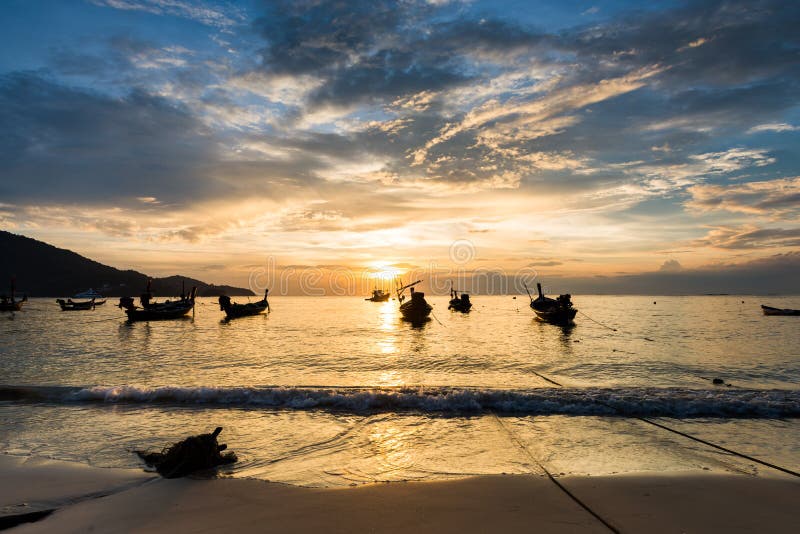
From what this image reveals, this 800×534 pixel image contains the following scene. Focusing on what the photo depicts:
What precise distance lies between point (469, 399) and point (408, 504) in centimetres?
877

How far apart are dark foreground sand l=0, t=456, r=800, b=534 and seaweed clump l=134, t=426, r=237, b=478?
324mm

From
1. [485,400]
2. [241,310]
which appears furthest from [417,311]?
[485,400]

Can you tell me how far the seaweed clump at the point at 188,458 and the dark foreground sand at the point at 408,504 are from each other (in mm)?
324

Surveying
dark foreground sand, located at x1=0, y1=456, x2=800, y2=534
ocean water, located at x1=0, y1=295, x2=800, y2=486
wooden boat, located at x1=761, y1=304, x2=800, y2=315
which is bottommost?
ocean water, located at x1=0, y1=295, x2=800, y2=486

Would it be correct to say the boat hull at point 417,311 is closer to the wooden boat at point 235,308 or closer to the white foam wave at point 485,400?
the wooden boat at point 235,308

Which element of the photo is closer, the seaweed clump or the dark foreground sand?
the dark foreground sand

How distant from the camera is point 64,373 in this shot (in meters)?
23.2

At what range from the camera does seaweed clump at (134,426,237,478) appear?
27.9 feet

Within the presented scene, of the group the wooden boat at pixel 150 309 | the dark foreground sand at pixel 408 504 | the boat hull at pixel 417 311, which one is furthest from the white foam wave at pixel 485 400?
the wooden boat at pixel 150 309

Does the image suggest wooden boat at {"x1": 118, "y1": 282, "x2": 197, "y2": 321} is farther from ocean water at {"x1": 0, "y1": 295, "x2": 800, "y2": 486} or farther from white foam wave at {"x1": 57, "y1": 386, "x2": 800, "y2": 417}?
white foam wave at {"x1": 57, "y1": 386, "x2": 800, "y2": 417}

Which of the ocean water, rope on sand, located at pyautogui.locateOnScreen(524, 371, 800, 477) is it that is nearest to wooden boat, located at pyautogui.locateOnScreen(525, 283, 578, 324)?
the ocean water

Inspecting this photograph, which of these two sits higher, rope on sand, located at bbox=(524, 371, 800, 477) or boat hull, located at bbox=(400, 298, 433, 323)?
boat hull, located at bbox=(400, 298, 433, 323)

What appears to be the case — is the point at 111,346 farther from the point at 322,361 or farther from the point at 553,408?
the point at 553,408

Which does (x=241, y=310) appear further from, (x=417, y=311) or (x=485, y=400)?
(x=485, y=400)
